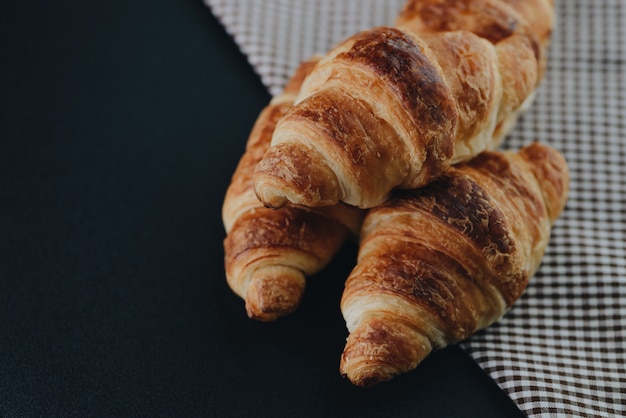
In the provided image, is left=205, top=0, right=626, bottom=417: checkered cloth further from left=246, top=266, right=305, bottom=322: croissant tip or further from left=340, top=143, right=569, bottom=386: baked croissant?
left=246, top=266, right=305, bottom=322: croissant tip

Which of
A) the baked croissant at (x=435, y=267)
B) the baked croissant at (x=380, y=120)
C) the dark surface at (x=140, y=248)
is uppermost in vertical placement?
the baked croissant at (x=380, y=120)

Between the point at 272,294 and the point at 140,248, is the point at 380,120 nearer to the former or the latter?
the point at 272,294

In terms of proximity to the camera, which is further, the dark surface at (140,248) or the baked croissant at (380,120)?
the dark surface at (140,248)

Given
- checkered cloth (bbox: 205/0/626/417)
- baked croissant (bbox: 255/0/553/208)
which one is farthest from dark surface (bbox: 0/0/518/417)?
baked croissant (bbox: 255/0/553/208)

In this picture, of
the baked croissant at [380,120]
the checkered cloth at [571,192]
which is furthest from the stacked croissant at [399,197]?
the checkered cloth at [571,192]

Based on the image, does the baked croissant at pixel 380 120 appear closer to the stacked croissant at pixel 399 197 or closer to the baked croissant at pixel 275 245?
the stacked croissant at pixel 399 197

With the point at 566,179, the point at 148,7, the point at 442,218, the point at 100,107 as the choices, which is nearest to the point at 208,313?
the point at 442,218

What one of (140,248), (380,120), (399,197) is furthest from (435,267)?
(140,248)

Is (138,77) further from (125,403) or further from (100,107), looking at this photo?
(125,403)
